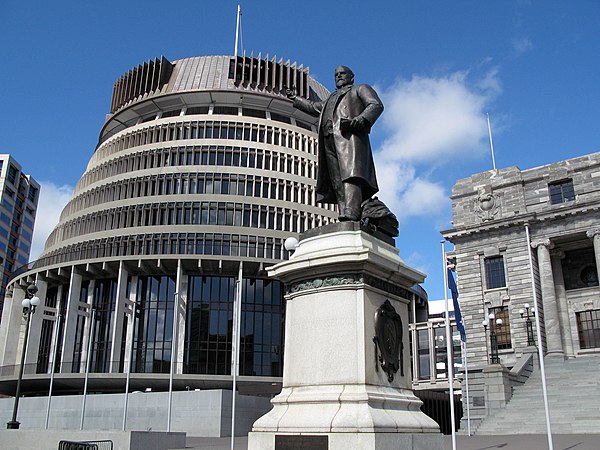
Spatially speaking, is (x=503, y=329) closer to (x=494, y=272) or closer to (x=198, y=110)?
(x=494, y=272)

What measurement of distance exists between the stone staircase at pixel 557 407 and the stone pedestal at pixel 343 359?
23.3m

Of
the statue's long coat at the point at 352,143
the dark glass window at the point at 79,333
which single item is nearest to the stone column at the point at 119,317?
the dark glass window at the point at 79,333

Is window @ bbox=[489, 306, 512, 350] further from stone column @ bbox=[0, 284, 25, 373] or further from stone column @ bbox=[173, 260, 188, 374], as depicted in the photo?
stone column @ bbox=[0, 284, 25, 373]

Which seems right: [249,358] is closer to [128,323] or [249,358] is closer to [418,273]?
[128,323]

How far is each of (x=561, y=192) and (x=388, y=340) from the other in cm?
4376

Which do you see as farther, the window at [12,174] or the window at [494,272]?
the window at [12,174]

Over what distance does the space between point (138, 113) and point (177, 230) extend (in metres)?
20.9

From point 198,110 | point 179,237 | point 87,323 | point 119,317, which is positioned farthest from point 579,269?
point 87,323

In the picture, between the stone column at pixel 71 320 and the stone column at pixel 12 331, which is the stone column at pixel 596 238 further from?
the stone column at pixel 12 331

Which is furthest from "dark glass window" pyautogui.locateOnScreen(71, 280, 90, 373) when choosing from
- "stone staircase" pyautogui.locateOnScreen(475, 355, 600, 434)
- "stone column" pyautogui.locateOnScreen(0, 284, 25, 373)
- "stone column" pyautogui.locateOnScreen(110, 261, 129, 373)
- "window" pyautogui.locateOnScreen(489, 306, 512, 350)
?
"stone staircase" pyautogui.locateOnScreen(475, 355, 600, 434)

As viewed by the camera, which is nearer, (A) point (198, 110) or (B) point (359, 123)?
(B) point (359, 123)

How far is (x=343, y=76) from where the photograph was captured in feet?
32.4

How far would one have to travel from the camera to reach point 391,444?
7.09 metres

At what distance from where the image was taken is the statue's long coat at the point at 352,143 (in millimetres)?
9047
